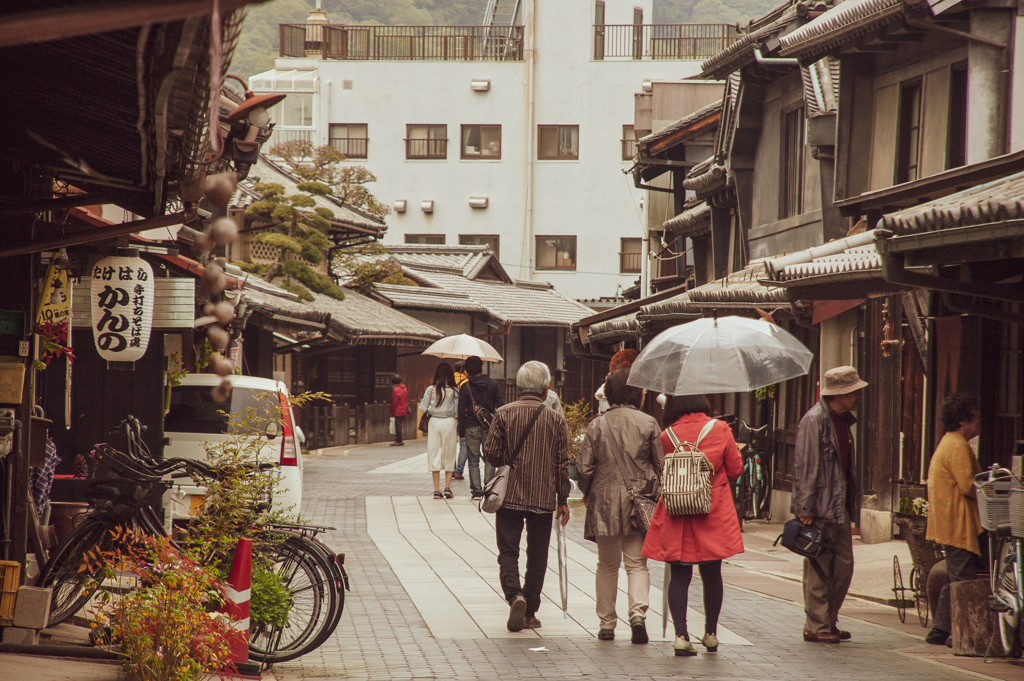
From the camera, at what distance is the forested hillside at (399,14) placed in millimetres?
67875

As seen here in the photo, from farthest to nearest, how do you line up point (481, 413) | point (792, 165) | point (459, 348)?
point (459, 348), point (792, 165), point (481, 413)

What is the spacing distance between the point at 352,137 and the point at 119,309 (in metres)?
40.7

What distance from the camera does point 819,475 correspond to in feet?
29.3

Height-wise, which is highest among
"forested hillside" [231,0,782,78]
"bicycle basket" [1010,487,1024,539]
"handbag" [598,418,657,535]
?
"forested hillside" [231,0,782,78]

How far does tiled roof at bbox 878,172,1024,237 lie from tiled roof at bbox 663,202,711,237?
15.1 meters

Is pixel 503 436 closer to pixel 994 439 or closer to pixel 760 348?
pixel 760 348

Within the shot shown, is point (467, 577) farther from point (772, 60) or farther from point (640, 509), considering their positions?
point (772, 60)

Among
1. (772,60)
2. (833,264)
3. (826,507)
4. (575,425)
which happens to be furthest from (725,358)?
(575,425)

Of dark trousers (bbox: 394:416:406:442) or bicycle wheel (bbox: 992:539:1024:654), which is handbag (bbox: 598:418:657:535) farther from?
dark trousers (bbox: 394:416:406:442)

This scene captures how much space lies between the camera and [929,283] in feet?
27.5

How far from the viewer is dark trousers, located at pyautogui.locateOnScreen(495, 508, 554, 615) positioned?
928 centimetres

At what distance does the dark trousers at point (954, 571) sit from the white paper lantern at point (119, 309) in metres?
7.22

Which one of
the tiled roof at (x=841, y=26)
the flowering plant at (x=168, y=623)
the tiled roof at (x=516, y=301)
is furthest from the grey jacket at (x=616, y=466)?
the tiled roof at (x=516, y=301)

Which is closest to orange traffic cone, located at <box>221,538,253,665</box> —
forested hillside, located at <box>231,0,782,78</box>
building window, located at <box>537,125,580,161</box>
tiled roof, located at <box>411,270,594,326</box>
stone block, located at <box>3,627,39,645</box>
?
stone block, located at <box>3,627,39,645</box>
